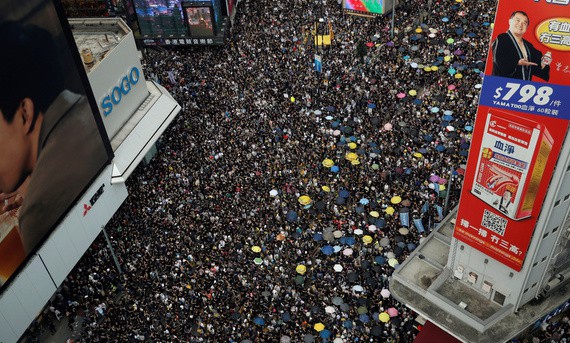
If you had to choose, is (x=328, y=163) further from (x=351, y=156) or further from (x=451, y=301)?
(x=451, y=301)

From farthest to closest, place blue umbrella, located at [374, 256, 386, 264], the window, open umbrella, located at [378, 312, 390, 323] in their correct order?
blue umbrella, located at [374, 256, 386, 264]
the window
open umbrella, located at [378, 312, 390, 323]

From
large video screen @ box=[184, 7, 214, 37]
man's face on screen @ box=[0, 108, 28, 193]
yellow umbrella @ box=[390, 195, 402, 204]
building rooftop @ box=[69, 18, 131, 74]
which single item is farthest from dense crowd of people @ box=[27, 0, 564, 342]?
man's face on screen @ box=[0, 108, 28, 193]

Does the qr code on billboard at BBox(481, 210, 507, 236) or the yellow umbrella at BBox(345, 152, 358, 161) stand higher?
the qr code on billboard at BBox(481, 210, 507, 236)

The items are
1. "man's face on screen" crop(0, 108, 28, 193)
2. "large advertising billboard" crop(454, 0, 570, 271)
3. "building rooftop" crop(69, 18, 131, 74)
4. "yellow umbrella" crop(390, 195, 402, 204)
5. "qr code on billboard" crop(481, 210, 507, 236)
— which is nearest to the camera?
"large advertising billboard" crop(454, 0, 570, 271)

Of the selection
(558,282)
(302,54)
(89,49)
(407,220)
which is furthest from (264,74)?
(558,282)

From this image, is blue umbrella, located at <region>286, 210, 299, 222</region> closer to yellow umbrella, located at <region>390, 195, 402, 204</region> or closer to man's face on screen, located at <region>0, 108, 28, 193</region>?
yellow umbrella, located at <region>390, 195, 402, 204</region>

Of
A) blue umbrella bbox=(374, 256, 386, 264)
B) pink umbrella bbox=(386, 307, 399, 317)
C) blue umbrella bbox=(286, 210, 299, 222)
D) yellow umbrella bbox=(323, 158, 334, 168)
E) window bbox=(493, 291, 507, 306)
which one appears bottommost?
pink umbrella bbox=(386, 307, 399, 317)

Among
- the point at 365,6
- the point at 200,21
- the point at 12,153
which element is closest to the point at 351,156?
the point at 365,6
